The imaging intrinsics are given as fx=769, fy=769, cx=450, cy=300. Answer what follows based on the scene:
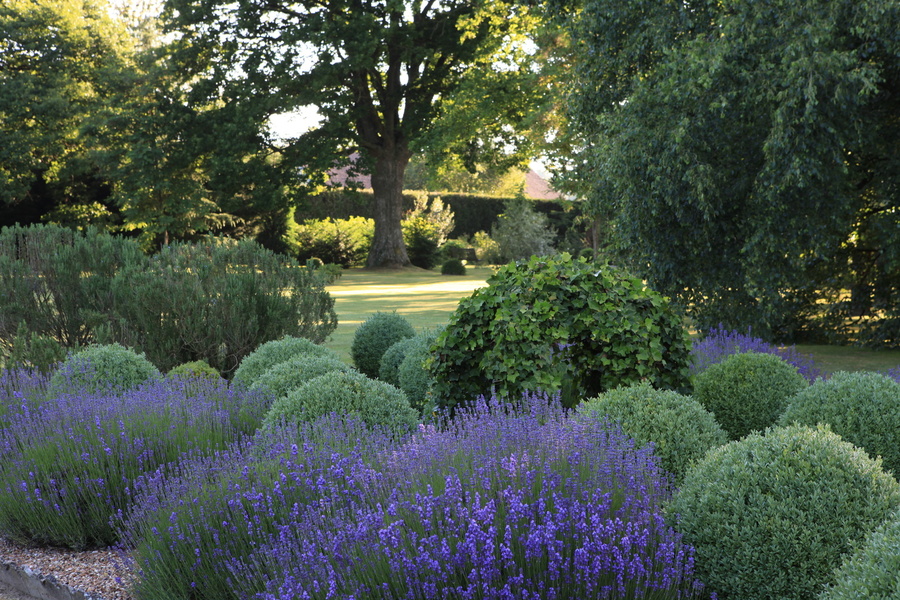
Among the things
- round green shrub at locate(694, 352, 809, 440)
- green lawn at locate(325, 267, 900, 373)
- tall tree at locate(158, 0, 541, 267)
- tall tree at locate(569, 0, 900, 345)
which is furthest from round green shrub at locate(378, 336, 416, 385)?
tall tree at locate(158, 0, 541, 267)

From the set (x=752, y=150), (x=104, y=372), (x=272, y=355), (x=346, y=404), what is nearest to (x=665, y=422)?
(x=346, y=404)

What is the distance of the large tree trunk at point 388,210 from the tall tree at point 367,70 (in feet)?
0.23

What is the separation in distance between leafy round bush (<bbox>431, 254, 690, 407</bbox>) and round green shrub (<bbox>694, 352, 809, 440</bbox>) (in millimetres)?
556

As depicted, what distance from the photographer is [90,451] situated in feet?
13.8

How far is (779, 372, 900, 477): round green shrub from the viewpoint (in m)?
4.17

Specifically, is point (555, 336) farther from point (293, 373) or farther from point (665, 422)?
point (293, 373)

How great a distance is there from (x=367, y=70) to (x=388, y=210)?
5023 millimetres

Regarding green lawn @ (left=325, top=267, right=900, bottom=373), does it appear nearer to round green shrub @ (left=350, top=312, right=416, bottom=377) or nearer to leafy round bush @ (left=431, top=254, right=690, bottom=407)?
round green shrub @ (left=350, top=312, right=416, bottom=377)

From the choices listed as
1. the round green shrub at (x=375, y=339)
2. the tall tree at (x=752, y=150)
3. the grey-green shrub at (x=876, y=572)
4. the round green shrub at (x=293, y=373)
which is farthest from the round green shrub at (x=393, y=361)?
the grey-green shrub at (x=876, y=572)

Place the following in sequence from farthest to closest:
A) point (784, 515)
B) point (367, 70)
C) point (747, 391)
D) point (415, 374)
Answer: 1. point (367, 70)
2. point (415, 374)
3. point (747, 391)
4. point (784, 515)

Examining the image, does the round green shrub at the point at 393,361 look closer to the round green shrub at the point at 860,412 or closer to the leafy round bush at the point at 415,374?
the leafy round bush at the point at 415,374

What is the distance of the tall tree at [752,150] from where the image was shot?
380 inches

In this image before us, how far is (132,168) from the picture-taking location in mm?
24984

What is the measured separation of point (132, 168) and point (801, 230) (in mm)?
21248
